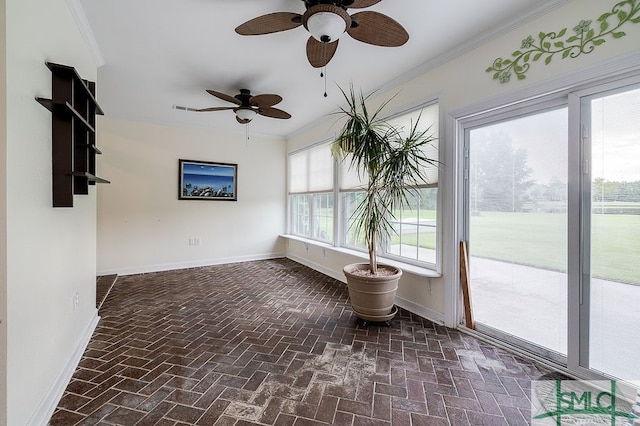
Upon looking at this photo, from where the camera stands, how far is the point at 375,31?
1.95 metres

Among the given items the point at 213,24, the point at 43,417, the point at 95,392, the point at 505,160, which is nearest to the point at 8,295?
the point at 43,417

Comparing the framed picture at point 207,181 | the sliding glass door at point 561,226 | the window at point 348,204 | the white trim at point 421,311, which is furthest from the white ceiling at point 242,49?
the white trim at point 421,311

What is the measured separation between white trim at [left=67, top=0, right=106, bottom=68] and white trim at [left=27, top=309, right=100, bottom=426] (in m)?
2.52

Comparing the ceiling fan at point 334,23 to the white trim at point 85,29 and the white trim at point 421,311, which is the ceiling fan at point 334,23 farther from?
the white trim at point 421,311

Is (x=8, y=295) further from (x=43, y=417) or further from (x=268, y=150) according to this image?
(x=268, y=150)

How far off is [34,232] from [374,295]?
8.25ft

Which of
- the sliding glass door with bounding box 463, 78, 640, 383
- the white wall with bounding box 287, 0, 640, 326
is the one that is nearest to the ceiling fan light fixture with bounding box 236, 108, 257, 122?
the white wall with bounding box 287, 0, 640, 326

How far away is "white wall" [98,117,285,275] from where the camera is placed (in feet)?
15.1

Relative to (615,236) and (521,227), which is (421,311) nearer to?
(521,227)

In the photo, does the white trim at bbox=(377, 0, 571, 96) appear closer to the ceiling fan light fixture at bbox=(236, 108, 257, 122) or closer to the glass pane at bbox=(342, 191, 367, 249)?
the glass pane at bbox=(342, 191, 367, 249)

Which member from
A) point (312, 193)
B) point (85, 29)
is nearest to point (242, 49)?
point (85, 29)

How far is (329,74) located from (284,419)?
3.24 m

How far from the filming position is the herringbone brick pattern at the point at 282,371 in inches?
64.2

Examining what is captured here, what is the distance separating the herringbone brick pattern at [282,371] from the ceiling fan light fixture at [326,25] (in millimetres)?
2360
